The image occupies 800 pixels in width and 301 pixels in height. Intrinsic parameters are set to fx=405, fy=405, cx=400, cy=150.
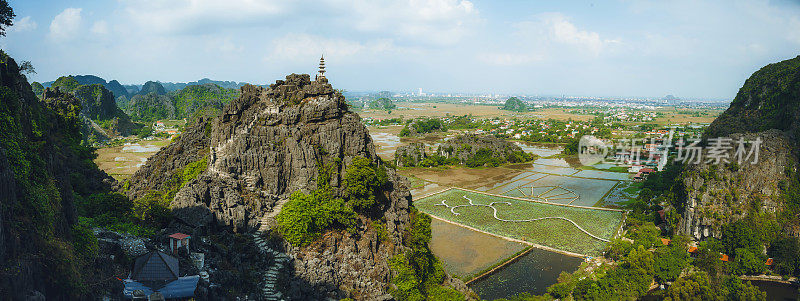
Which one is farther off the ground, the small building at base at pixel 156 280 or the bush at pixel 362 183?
the bush at pixel 362 183

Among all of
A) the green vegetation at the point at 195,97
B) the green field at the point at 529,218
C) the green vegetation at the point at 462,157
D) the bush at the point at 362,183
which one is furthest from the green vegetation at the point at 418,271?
the green vegetation at the point at 195,97

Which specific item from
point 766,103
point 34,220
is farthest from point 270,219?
point 766,103

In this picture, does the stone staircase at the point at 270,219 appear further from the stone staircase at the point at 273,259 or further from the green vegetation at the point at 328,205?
the green vegetation at the point at 328,205

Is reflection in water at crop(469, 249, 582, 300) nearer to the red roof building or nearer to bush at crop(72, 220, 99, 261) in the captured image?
the red roof building

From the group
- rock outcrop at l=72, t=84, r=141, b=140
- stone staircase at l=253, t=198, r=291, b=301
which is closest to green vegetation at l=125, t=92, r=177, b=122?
rock outcrop at l=72, t=84, r=141, b=140

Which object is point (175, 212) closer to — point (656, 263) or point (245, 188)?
point (245, 188)
